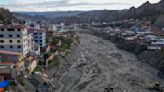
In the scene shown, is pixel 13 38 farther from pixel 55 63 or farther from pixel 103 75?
pixel 103 75

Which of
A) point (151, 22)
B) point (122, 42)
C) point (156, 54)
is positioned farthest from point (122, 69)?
point (151, 22)

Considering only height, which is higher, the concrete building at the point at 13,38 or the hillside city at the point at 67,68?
the concrete building at the point at 13,38

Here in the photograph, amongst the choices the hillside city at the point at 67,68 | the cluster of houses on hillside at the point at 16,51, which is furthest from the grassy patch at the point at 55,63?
the cluster of houses on hillside at the point at 16,51

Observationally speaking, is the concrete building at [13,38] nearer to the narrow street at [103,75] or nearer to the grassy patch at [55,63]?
the grassy patch at [55,63]

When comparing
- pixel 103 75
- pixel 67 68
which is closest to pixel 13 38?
pixel 67 68

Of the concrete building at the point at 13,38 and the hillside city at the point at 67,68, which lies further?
the concrete building at the point at 13,38

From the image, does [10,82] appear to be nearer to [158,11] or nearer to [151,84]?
[151,84]
